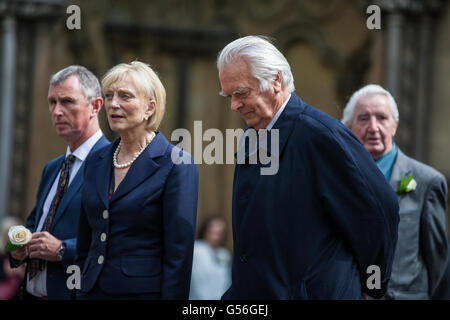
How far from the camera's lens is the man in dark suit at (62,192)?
3.75 meters

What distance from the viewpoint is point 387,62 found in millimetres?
8148

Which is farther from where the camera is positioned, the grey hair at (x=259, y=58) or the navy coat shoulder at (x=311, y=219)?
the grey hair at (x=259, y=58)

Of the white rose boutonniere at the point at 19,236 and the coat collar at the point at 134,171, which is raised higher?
the coat collar at the point at 134,171

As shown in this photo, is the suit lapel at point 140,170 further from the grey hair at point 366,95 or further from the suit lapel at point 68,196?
the grey hair at point 366,95

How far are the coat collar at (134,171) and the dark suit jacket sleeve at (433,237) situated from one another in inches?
55.6

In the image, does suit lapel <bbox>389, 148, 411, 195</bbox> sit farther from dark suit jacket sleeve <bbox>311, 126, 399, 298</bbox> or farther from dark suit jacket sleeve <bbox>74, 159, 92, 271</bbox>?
dark suit jacket sleeve <bbox>74, 159, 92, 271</bbox>

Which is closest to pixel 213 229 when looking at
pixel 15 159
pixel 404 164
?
pixel 15 159

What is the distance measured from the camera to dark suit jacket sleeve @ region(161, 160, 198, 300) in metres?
3.11

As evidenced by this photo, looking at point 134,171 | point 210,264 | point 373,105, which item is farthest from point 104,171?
point 210,264

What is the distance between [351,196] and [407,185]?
125 cm

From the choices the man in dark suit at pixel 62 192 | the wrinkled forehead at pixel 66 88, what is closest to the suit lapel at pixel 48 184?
the man in dark suit at pixel 62 192

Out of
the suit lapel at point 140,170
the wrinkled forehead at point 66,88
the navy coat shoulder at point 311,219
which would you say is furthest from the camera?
the wrinkled forehead at point 66,88

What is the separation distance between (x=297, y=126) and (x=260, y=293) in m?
0.61

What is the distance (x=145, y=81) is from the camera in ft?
10.9
